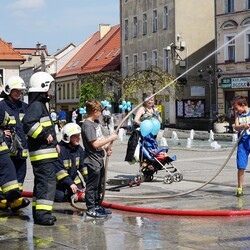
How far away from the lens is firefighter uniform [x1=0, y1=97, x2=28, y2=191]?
909cm

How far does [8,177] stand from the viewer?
28.9 ft

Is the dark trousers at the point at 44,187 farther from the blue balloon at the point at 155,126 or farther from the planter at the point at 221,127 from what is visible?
the planter at the point at 221,127

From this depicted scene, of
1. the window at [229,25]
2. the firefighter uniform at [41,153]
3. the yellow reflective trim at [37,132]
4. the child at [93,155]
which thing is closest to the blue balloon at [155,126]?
the child at [93,155]

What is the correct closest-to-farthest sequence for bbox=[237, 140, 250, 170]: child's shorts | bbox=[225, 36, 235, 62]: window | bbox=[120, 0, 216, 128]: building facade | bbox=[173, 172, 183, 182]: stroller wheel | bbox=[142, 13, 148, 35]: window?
bbox=[237, 140, 250, 170]: child's shorts → bbox=[173, 172, 183, 182]: stroller wheel → bbox=[225, 36, 235, 62]: window → bbox=[120, 0, 216, 128]: building facade → bbox=[142, 13, 148, 35]: window

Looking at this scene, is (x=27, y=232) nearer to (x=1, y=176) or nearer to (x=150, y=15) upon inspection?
(x=1, y=176)

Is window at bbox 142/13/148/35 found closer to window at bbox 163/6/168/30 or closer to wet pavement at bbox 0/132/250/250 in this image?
window at bbox 163/6/168/30

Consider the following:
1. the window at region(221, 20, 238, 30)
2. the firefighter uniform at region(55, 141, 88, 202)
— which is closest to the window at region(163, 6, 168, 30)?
the window at region(221, 20, 238, 30)

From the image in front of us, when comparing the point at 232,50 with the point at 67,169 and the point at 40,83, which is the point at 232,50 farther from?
the point at 40,83

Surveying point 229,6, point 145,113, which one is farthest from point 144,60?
point 145,113

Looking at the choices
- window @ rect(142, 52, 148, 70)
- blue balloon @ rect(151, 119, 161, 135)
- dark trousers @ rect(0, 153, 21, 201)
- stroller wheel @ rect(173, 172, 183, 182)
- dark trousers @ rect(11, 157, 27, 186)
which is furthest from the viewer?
window @ rect(142, 52, 148, 70)

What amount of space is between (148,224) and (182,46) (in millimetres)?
41645

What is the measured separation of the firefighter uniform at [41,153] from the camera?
320 inches

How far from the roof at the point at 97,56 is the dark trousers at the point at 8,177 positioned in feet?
171

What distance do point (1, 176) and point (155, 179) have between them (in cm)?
444
